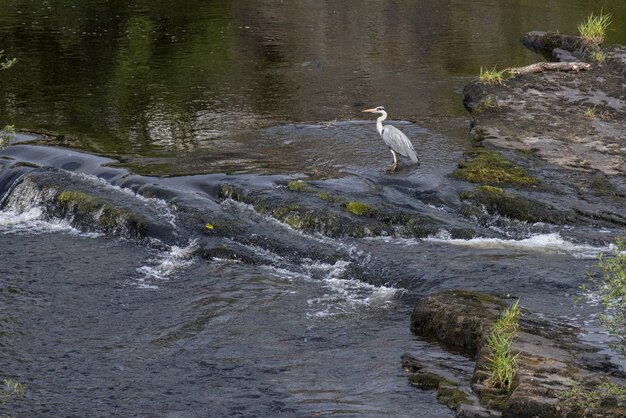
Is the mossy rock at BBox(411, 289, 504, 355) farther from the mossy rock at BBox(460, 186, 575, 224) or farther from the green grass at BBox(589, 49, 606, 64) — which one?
the green grass at BBox(589, 49, 606, 64)

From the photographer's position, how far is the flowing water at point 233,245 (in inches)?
369

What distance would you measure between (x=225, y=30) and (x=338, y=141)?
41.3ft

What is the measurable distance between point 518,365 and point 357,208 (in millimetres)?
5581

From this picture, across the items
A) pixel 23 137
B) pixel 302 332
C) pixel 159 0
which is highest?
pixel 159 0

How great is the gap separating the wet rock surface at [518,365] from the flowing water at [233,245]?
253 mm

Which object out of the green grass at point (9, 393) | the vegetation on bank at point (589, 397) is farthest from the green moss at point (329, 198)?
the vegetation on bank at point (589, 397)

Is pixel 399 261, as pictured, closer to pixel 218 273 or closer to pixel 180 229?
pixel 218 273

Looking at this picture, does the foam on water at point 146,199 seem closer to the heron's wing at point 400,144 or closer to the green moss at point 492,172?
the heron's wing at point 400,144

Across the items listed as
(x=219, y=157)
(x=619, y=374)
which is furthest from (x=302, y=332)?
(x=219, y=157)

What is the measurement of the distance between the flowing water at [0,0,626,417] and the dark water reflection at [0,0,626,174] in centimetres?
9

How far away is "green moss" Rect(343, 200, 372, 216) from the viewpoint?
13.9 metres

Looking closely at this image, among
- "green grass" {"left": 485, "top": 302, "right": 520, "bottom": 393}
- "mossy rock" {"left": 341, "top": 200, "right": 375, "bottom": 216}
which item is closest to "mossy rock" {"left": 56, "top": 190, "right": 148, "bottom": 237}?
"mossy rock" {"left": 341, "top": 200, "right": 375, "bottom": 216}

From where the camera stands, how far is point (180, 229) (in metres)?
13.5

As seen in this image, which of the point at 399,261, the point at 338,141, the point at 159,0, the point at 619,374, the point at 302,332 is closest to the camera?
the point at 619,374
